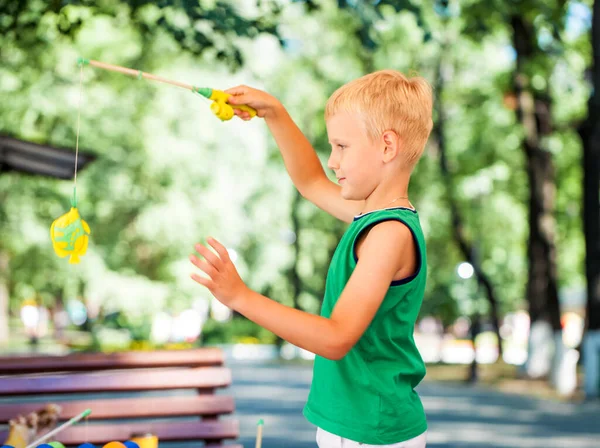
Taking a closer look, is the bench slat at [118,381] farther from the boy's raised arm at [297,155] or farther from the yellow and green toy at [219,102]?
the yellow and green toy at [219,102]

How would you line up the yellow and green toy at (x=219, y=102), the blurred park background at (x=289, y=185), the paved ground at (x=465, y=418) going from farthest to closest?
the blurred park background at (x=289, y=185), the paved ground at (x=465, y=418), the yellow and green toy at (x=219, y=102)

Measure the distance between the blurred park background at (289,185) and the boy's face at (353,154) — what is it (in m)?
7.46

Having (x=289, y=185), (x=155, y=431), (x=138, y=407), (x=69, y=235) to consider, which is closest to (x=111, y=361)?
(x=138, y=407)

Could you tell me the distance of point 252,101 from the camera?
9.20ft

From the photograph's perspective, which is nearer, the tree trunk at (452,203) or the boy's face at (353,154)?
the boy's face at (353,154)

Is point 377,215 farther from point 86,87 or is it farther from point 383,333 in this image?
point 86,87

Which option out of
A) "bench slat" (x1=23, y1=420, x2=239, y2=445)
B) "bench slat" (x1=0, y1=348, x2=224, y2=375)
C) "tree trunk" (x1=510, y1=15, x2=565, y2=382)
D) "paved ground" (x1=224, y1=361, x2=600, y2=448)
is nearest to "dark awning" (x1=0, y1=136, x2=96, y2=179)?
"paved ground" (x1=224, y1=361, x2=600, y2=448)

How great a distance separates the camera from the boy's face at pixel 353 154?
2279mm

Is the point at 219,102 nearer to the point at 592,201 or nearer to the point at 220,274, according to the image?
the point at 220,274

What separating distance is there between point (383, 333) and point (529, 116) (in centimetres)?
1681

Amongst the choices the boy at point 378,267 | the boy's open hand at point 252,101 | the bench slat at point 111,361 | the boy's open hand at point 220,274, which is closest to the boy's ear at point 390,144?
the boy at point 378,267

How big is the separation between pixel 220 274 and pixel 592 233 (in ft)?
46.8

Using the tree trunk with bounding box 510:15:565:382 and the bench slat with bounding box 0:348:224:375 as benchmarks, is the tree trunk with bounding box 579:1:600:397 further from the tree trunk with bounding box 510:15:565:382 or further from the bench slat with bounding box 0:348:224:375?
the bench slat with bounding box 0:348:224:375

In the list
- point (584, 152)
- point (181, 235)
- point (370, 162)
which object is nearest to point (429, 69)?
point (584, 152)
